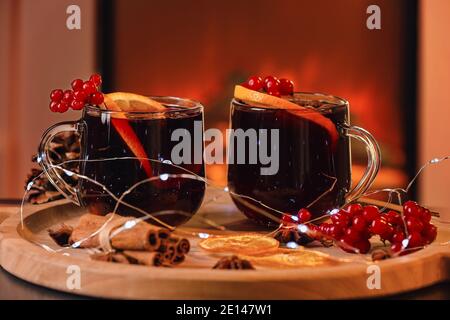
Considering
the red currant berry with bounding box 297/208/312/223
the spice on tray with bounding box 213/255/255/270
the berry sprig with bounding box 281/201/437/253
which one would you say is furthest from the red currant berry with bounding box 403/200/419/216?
the spice on tray with bounding box 213/255/255/270

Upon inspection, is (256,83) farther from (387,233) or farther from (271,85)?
(387,233)

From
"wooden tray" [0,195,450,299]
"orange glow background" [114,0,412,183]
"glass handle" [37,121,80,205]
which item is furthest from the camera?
"orange glow background" [114,0,412,183]

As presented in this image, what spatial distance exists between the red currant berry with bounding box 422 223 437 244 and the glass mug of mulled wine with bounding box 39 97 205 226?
9.9 inches

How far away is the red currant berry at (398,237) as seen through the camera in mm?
905

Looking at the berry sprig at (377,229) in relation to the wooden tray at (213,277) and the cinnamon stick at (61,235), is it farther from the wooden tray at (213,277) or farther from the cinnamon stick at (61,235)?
the cinnamon stick at (61,235)

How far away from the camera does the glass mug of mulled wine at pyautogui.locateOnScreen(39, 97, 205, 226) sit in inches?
37.0

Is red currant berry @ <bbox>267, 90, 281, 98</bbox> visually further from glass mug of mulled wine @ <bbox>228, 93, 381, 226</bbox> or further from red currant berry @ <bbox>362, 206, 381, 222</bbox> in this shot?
red currant berry @ <bbox>362, 206, 381, 222</bbox>

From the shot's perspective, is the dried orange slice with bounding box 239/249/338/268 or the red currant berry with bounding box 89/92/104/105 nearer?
the dried orange slice with bounding box 239/249/338/268

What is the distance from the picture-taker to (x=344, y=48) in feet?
7.11

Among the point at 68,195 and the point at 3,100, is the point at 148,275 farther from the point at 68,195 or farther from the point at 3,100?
the point at 3,100

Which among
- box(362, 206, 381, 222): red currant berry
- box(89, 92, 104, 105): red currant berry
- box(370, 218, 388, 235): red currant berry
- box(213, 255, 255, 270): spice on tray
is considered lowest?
box(213, 255, 255, 270): spice on tray

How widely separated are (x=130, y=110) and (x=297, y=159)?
193 mm

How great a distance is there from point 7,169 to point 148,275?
5.43 feet

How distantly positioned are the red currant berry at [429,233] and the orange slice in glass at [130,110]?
30 centimetres
